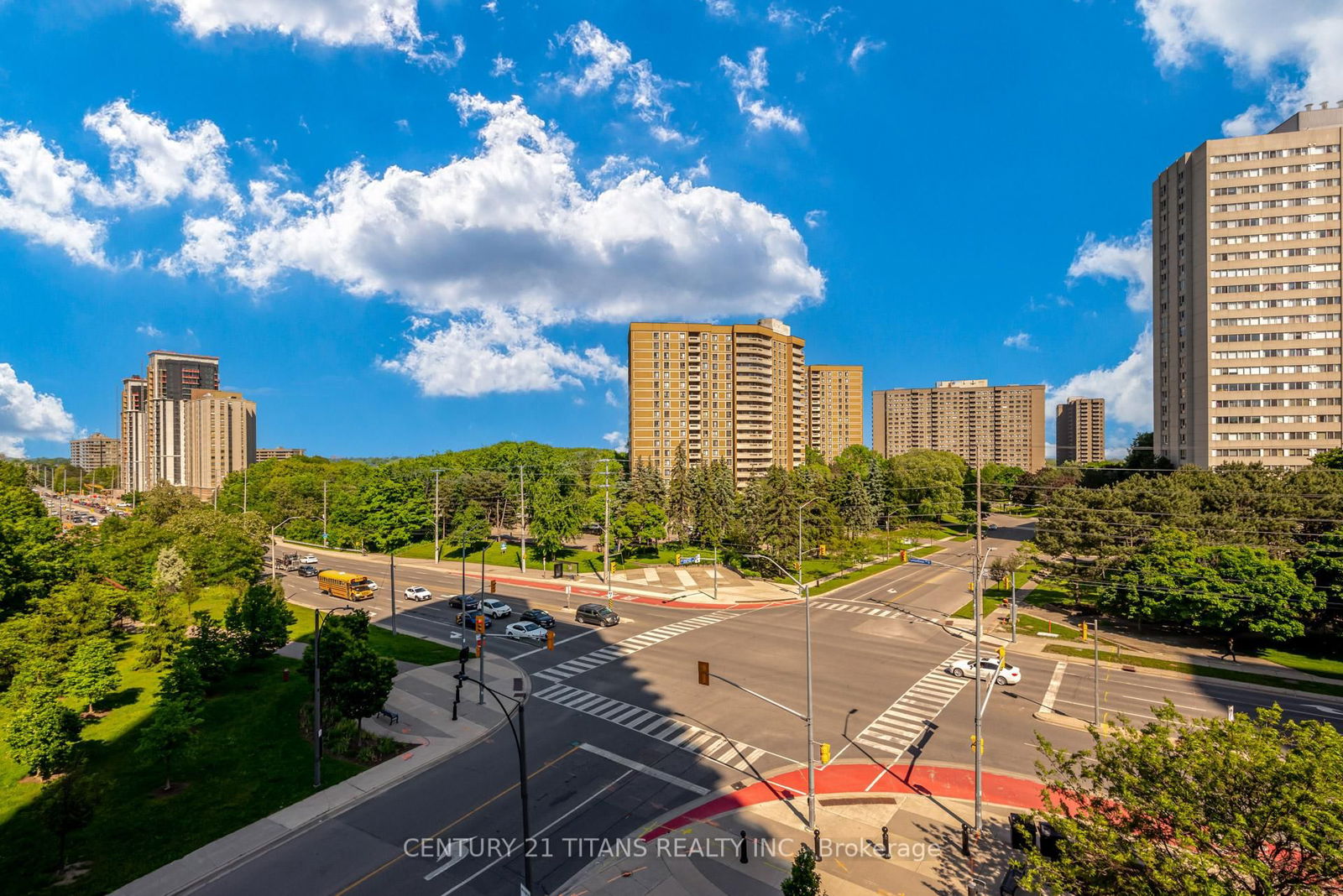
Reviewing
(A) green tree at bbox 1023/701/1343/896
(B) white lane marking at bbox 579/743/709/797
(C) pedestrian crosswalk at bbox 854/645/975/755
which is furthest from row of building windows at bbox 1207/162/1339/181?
(B) white lane marking at bbox 579/743/709/797

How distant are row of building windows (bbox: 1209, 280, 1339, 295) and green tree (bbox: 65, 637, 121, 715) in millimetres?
122452

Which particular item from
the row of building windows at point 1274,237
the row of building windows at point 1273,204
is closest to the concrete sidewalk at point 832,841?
the row of building windows at point 1274,237

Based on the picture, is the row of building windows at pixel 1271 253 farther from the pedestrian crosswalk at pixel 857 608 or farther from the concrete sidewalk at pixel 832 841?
the concrete sidewalk at pixel 832 841

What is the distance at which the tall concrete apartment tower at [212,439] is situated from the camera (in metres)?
166

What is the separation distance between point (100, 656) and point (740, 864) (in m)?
32.3

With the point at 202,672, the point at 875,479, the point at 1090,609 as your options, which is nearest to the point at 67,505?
the point at 202,672

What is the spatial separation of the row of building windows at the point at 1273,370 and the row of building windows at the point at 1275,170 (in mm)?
26781

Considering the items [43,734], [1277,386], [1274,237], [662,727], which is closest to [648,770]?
[662,727]

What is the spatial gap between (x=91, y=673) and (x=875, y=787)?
36796 mm

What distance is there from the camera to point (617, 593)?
59.6 m

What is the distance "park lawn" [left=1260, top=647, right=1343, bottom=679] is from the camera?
3701 centimetres

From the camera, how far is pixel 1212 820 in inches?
473

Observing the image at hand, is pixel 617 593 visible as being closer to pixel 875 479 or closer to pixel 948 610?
pixel 948 610

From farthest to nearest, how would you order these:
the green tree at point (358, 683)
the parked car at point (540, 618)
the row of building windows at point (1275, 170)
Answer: the row of building windows at point (1275, 170)
the parked car at point (540, 618)
the green tree at point (358, 683)
